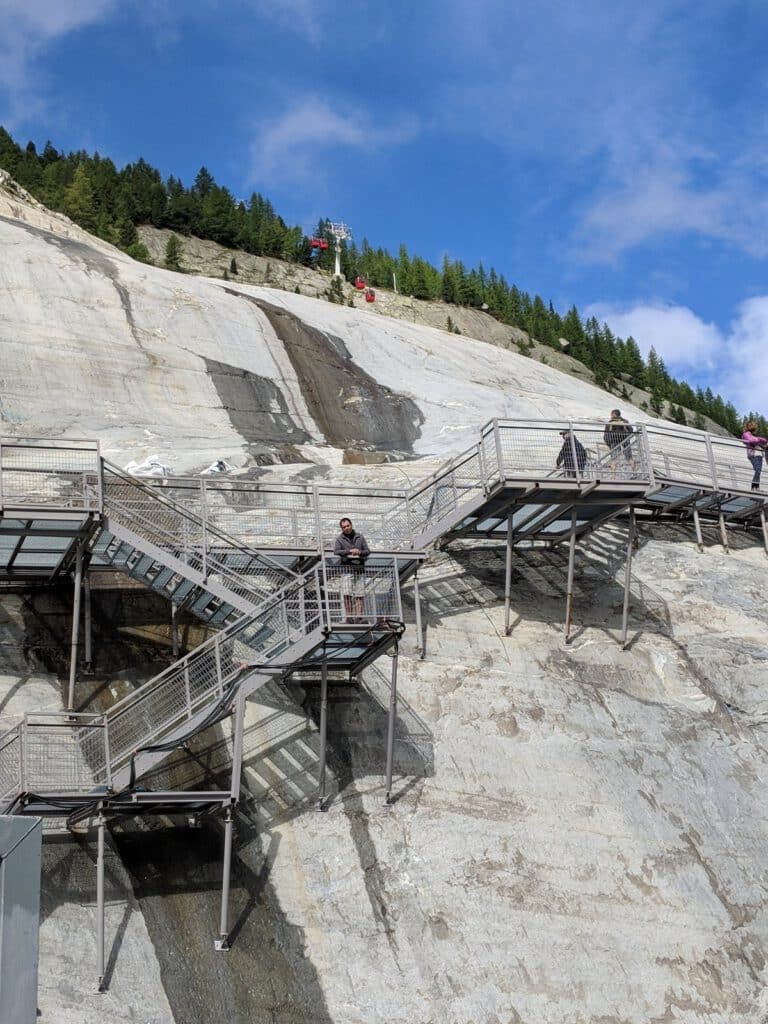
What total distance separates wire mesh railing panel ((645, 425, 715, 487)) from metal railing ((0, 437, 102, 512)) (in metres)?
13.2

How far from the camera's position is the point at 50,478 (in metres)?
28.0

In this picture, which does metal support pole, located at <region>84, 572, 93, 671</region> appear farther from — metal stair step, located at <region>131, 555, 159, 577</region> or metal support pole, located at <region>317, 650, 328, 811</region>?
metal support pole, located at <region>317, 650, 328, 811</region>

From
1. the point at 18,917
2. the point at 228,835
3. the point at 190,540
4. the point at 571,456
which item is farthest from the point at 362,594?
the point at 18,917

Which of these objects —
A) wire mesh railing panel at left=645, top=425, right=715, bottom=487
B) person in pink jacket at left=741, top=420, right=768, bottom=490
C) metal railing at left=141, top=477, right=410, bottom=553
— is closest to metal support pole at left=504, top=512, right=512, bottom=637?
metal railing at left=141, top=477, right=410, bottom=553

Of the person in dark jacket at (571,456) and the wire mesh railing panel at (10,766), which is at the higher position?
the person in dark jacket at (571,456)

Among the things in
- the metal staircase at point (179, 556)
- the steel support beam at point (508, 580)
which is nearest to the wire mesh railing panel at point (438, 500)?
the steel support beam at point (508, 580)

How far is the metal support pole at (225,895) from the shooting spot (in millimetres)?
19547

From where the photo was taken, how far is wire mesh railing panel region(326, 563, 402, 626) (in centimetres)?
2167

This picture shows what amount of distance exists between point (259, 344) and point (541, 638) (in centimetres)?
1934

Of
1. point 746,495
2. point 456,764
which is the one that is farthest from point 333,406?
point 456,764

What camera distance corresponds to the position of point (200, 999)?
18.5 m

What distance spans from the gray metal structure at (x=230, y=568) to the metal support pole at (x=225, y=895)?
0.11ft

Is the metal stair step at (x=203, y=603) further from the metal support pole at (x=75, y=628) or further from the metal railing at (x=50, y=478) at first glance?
the metal railing at (x=50, y=478)

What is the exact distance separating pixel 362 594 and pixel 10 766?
6793 millimetres
